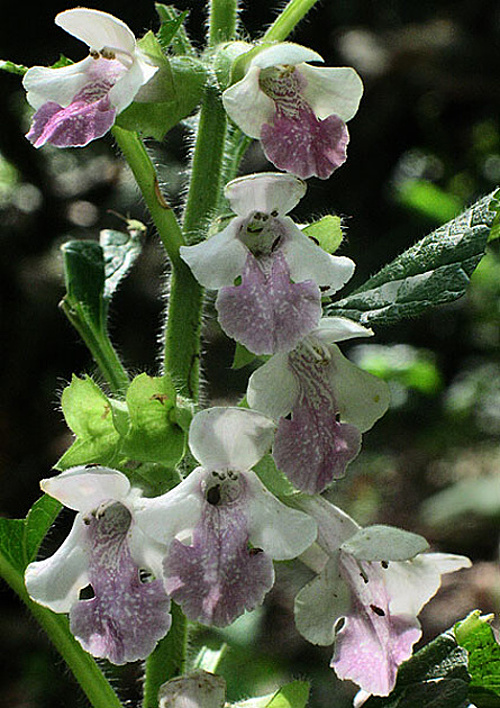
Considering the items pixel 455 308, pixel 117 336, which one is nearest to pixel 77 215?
pixel 117 336

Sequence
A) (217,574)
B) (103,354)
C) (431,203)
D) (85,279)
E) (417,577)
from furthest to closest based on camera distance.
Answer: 1. (431,203)
2. (85,279)
3. (103,354)
4. (417,577)
5. (217,574)

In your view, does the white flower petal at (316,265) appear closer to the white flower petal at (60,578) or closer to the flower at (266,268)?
the flower at (266,268)

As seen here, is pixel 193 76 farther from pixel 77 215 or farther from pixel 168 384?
pixel 77 215

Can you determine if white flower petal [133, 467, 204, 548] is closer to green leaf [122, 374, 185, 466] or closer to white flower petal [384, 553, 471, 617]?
green leaf [122, 374, 185, 466]

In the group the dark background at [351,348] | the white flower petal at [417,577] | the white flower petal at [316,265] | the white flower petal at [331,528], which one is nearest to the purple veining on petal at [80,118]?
the white flower petal at [316,265]

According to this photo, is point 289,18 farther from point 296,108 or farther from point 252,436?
point 252,436

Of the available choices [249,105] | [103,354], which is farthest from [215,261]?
[103,354]
